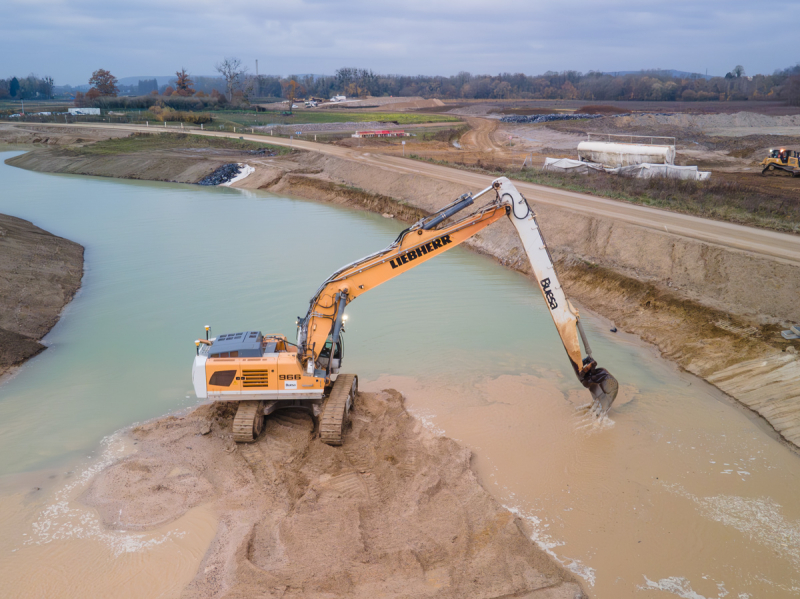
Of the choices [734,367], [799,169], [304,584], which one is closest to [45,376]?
[304,584]

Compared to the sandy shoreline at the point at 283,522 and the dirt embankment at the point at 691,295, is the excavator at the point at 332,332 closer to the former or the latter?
the sandy shoreline at the point at 283,522

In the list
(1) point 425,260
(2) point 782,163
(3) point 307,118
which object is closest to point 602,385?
(1) point 425,260

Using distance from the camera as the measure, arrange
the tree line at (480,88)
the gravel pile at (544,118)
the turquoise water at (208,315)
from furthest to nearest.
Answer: the tree line at (480,88) → the gravel pile at (544,118) → the turquoise water at (208,315)

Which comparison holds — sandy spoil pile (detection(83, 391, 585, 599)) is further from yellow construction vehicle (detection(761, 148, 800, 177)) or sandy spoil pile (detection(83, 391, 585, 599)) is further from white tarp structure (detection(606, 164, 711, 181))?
yellow construction vehicle (detection(761, 148, 800, 177))

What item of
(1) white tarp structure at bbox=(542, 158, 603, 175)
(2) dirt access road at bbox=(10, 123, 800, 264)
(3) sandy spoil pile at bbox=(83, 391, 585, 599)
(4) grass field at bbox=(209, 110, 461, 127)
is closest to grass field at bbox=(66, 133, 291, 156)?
(4) grass field at bbox=(209, 110, 461, 127)

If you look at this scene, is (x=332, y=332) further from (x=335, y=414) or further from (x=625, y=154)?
(x=625, y=154)

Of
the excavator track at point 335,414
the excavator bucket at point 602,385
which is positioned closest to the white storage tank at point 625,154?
the excavator bucket at point 602,385
